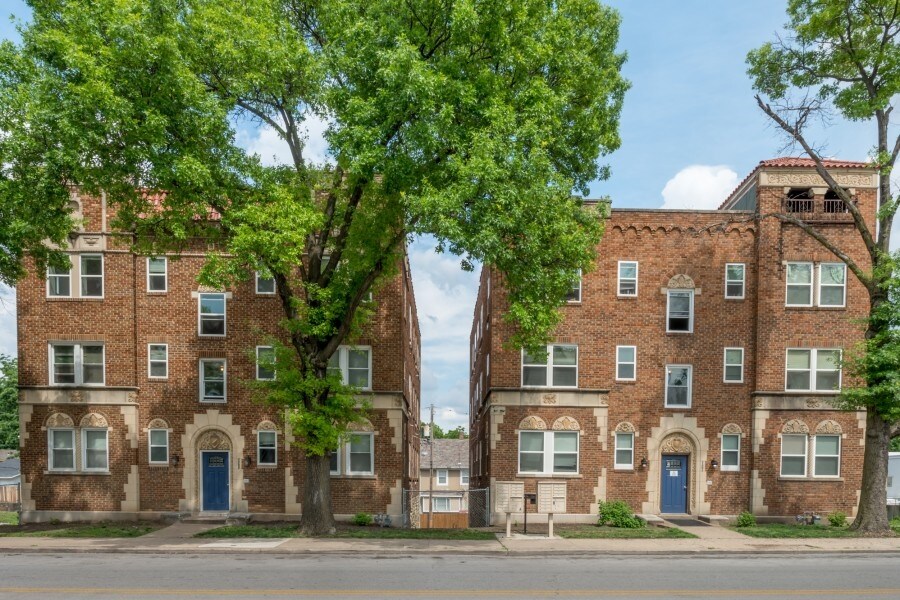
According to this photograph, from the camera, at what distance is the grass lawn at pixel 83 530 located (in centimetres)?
1852

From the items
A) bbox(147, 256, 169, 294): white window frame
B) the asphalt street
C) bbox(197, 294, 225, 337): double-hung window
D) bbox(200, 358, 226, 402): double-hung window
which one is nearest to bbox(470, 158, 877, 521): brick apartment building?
the asphalt street

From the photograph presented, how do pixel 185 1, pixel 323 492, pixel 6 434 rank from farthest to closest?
pixel 6 434 < pixel 323 492 < pixel 185 1

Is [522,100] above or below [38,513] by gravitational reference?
above

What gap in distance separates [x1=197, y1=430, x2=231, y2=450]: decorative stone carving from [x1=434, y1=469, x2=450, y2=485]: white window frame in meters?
39.5

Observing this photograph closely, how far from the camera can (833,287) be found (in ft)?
77.5

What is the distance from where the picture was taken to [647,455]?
926 inches

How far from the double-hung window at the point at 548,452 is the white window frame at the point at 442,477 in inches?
1528

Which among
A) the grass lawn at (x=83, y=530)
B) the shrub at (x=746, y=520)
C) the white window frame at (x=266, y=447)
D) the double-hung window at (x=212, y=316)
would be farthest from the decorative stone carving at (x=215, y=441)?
the shrub at (x=746, y=520)

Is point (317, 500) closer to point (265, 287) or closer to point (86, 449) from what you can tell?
point (265, 287)

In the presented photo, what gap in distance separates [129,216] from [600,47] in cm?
1500

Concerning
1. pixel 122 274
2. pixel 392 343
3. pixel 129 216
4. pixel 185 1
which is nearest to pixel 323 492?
pixel 392 343

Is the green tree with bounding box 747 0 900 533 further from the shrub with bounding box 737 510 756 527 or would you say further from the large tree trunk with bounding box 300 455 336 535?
the large tree trunk with bounding box 300 455 336 535

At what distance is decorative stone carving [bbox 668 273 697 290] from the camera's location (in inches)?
942

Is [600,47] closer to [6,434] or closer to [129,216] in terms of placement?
[129,216]
